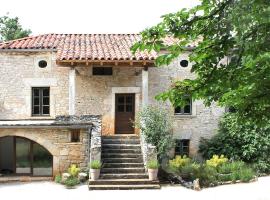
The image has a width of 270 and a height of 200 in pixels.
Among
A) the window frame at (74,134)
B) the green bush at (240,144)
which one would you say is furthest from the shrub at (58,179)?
the green bush at (240,144)

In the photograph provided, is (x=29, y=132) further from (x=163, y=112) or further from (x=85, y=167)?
(x=163, y=112)

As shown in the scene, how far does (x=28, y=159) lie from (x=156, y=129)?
4890mm

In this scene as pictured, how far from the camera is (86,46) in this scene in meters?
19.6

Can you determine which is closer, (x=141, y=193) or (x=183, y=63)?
(x=141, y=193)

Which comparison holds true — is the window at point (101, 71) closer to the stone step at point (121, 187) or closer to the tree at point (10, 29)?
the stone step at point (121, 187)

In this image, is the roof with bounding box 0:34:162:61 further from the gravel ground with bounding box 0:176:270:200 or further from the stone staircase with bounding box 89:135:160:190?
the gravel ground with bounding box 0:176:270:200

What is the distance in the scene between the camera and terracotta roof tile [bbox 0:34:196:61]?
1770 cm

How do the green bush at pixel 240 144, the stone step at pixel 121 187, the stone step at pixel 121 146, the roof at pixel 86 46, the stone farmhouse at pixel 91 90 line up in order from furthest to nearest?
the stone farmhouse at pixel 91 90, the green bush at pixel 240 144, the roof at pixel 86 46, the stone step at pixel 121 146, the stone step at pixel 121 187

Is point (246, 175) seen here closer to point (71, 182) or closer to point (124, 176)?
point (124, 176)

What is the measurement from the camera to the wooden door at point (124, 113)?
63.6 ft

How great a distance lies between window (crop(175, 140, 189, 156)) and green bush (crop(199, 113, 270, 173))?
63cm

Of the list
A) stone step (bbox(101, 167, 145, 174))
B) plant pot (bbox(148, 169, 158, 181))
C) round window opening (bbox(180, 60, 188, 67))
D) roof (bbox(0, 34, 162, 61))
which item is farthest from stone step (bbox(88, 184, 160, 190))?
round window opening (bbox(180, 60, 188, 67))

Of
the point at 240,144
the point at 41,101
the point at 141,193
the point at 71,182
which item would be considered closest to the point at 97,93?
the point at 41,101

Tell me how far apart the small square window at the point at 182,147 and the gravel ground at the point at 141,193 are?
15.2 feet
